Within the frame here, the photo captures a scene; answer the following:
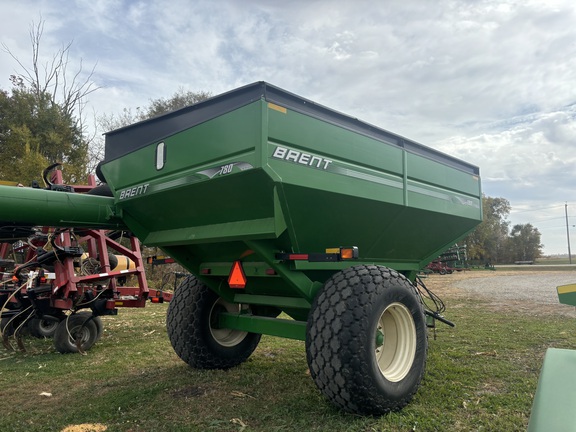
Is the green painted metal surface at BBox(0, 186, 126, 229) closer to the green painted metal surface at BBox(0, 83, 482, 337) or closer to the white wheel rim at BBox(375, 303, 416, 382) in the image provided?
the green painted metal surface at BBox(0, 83, 482, 337)

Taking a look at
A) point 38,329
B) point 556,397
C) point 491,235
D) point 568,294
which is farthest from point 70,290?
point 491,235

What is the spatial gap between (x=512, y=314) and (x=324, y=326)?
7336mm

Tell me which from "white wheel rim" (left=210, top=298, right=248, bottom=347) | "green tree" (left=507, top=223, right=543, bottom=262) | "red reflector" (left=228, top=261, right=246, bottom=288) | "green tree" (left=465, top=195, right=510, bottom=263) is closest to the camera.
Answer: "red reflector" (left=228, top=261, right=246, bottom=288)

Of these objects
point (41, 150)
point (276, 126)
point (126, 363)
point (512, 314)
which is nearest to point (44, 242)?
point (126, 363)

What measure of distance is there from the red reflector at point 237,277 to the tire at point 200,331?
965mm

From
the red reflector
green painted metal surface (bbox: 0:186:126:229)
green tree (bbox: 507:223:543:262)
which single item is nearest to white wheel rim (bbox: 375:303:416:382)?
the red reflector

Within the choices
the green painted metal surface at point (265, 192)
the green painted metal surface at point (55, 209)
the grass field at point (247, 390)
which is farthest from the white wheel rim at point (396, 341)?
the green painted metal surface at point (55, 209)

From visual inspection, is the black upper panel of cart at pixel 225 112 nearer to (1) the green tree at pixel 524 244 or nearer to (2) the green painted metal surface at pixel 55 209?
(2) the green painted metal surface at pixel 55 209

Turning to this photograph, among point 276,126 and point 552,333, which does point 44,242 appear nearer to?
point 276,126

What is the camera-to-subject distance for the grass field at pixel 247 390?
328cm

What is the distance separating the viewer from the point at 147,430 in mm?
3217

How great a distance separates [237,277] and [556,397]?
9.29ft

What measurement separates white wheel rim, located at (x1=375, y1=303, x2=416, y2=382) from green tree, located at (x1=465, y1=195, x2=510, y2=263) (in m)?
49.7

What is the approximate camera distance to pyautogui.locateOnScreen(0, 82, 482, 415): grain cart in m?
3.09
